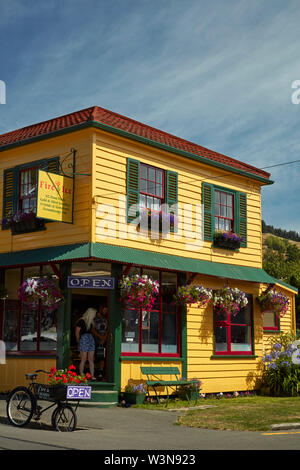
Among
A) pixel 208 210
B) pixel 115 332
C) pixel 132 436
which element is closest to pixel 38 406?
pixel 132 436

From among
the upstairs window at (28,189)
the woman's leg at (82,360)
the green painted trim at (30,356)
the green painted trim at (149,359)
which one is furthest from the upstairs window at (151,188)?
the green painted trim at (30,356)

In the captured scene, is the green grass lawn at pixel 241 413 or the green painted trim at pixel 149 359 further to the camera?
the green painted trim at pixel 149 359

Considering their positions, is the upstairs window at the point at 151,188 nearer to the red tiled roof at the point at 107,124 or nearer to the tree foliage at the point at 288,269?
the red tiled roof at the point at 107,124

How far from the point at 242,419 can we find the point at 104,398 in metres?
4.00

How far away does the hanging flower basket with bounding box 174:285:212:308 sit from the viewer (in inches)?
707

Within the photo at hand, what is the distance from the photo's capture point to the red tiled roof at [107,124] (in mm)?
17094

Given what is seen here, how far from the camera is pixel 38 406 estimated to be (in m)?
12.3

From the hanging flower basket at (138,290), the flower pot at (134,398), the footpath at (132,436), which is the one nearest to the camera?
the footpath at (132,436)

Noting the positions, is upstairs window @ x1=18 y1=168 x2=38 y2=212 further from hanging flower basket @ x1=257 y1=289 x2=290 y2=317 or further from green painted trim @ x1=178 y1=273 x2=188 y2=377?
hanging flower basket @ x1=257 y1=289 x2=290 y2=317

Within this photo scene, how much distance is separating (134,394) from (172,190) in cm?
607

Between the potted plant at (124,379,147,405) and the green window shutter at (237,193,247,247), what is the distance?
22.0 feet

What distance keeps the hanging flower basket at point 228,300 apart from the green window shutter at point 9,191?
22.1 ft

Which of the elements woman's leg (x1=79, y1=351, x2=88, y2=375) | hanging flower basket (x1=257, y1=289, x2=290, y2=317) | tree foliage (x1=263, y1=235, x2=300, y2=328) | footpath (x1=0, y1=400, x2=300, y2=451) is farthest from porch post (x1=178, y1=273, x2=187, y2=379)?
tree foliage (x1=263, y1=235, x2=300, y2=328)
